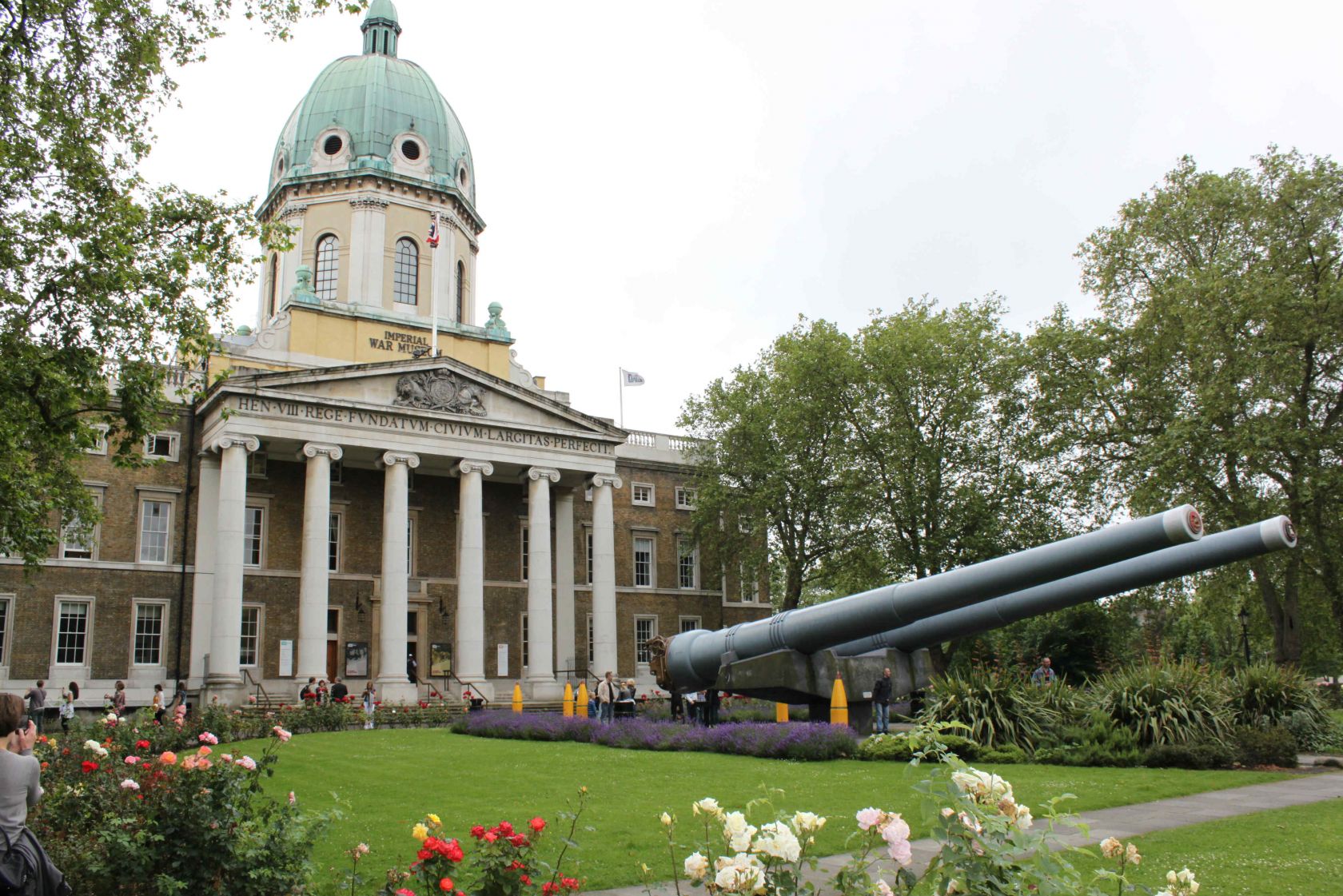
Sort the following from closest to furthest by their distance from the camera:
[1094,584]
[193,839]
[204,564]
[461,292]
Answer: [193,839]
[1094,584]
[204,564]
[461,292]

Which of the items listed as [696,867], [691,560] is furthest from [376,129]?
[696,867]

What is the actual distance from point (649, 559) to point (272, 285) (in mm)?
19784

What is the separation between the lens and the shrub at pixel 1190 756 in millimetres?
15391

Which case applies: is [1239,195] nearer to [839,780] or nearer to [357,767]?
[839,780]

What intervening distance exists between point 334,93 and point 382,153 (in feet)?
12.3

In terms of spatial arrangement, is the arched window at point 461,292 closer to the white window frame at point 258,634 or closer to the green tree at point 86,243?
the white window frame at point 258,634

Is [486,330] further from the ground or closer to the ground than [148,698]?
further from the ground

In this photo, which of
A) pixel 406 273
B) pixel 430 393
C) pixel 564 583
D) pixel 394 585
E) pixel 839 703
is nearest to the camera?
pixel 839 703

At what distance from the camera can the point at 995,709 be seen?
17.6 metres

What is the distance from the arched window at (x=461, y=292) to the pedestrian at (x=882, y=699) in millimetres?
31707

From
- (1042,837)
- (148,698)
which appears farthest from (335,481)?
(1042,837)

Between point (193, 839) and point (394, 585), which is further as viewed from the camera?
point (394, 585)

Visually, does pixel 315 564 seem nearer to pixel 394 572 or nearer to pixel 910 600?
pixel 394 572

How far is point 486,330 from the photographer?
149 feet
